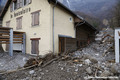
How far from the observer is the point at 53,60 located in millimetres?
6945

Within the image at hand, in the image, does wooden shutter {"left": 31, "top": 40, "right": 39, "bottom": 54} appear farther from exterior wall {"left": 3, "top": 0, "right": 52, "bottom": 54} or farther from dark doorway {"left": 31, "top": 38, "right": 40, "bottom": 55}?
exterior wall {"left": 3, "top": 0, "right": 52, "bottom": 54}

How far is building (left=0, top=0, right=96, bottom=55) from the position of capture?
8852 millimetres

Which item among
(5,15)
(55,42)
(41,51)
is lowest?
(41,51)

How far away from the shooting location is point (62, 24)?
10203 mm

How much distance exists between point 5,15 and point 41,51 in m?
10.1

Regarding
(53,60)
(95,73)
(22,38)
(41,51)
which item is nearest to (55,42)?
(41,51)

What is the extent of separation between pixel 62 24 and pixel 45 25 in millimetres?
2051

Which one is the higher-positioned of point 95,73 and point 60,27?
point 60,27

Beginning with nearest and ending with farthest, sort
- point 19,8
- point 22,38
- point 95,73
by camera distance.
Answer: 1. point 95,73
2. point 22,38
3. point 19,8

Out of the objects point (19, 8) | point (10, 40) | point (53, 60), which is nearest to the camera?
point (53, 60)

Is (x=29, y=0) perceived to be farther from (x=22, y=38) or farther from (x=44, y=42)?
(x=44, y=42)

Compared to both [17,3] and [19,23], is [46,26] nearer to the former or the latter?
[19,23]

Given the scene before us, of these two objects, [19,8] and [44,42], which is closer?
[44,42]

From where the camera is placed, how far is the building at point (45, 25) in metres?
8.85
